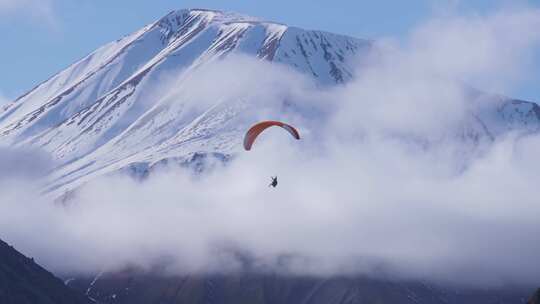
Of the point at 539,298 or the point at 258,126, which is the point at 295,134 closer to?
the point at 258,126

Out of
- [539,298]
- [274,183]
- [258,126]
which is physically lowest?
[539,298]

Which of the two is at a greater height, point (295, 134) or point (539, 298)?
point (295, 134)

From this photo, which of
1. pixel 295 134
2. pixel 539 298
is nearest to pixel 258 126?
pixel 295 134

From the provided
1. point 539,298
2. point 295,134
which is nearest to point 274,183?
point 295,134

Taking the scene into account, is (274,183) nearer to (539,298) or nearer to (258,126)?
(258,126)

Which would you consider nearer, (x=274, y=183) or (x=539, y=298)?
(x=539, y=298)

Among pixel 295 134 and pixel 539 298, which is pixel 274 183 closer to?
pixel 295 134

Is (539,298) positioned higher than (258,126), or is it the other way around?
(258,126)

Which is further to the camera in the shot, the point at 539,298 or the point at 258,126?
the point at 258,126
